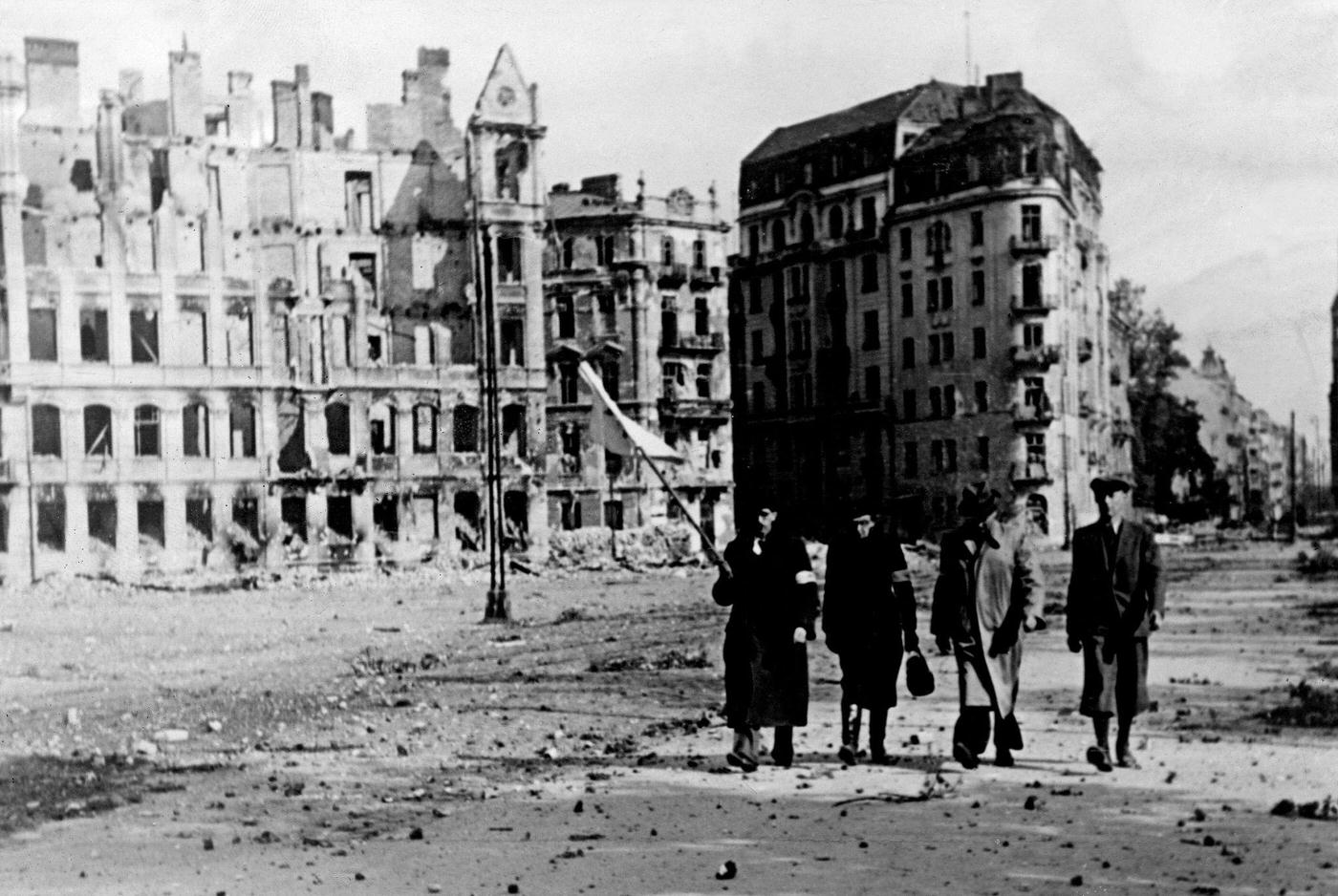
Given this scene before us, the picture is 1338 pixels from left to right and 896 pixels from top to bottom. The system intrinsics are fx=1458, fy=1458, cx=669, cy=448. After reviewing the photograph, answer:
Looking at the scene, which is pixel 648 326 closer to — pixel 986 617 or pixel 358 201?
pixel 358 201

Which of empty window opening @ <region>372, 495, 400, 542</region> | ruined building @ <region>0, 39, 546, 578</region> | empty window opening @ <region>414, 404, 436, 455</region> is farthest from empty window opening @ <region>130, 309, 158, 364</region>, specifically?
empty window opening @ <region>414, 404, 436, 455</region>

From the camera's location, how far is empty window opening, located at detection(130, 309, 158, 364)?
42031 millimetres

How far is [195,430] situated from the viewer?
4369 cm

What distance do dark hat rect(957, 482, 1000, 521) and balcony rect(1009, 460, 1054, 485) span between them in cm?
5414

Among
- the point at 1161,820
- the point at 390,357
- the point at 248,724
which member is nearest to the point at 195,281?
the point at 390,357

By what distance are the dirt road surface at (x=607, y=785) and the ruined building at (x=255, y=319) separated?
754 inches

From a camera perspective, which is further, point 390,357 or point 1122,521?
point 390,357

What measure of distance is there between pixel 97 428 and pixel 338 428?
11.5 m

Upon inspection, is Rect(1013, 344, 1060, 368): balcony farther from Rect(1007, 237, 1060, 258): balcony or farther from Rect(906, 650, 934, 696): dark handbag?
Rect(906, 650, 934, 696): dark handbag

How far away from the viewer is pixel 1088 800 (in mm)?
9758

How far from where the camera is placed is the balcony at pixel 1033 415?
6525cm

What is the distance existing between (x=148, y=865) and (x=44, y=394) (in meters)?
33.3

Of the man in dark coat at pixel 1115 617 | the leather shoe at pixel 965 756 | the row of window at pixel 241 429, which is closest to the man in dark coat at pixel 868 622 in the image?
the leather shoe at pixel 965 756

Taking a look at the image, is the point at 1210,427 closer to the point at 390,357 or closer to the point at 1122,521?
the point at 390,357
